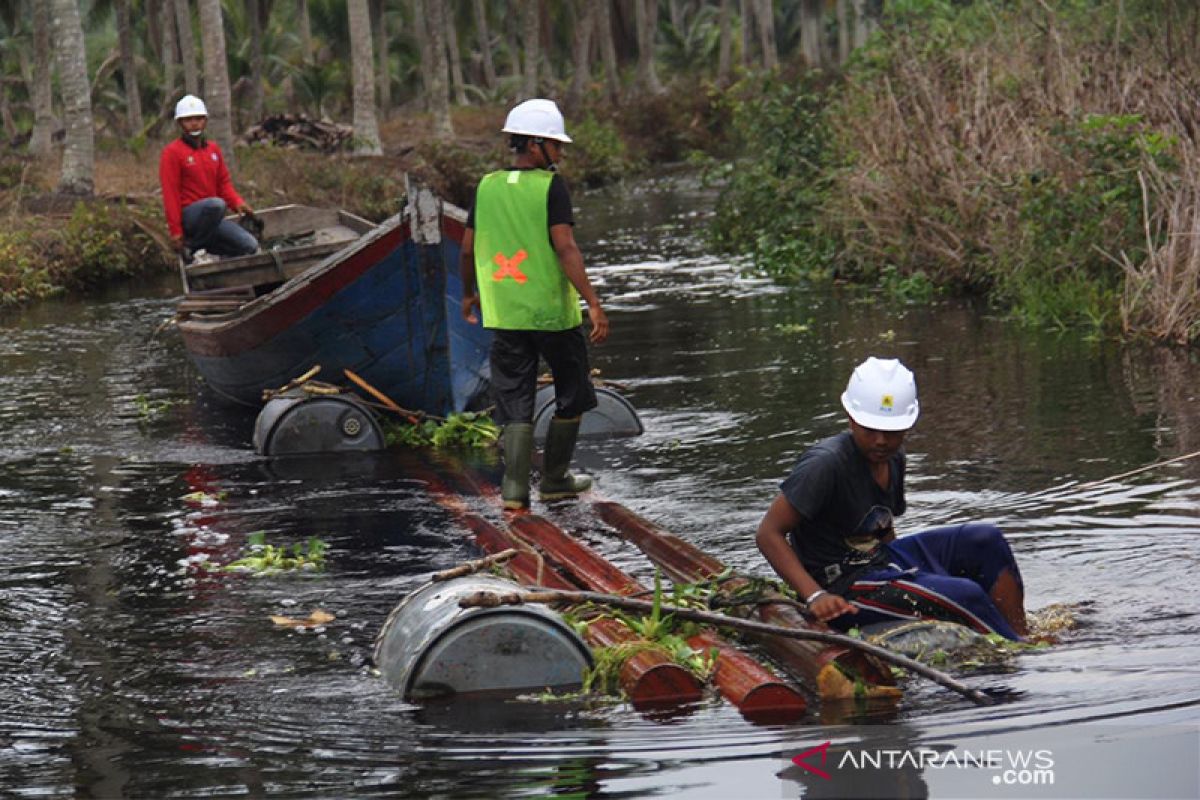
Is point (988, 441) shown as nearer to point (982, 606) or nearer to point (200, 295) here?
point (982, 606)

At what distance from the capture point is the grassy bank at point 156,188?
26.6 m

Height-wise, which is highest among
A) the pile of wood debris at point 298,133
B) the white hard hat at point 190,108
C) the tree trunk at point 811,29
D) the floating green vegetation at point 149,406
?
the tree trunk at point 811,29

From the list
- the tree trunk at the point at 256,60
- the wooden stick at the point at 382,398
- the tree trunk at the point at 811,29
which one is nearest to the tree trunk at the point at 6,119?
the tree trunk at the point at 256,60

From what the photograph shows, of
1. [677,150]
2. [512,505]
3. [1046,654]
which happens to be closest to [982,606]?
[1046,654]

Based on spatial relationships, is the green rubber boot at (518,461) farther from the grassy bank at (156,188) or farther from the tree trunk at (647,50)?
the tree trunk at (647,50)

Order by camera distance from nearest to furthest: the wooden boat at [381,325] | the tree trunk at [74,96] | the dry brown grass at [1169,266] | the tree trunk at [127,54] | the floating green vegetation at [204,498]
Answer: the floating green vegetation at [204,498]
the wooden boat at [381,325]
the dry brown grass at [1169,266]
the tree trunk at [74,96]
the tree trunk at [127,54]

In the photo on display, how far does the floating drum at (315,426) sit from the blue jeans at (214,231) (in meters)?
3.69

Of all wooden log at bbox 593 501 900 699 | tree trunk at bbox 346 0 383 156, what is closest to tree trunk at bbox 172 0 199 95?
tree trunk at bbox 346 0 383 156

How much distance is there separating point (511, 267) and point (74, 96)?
19.9 m

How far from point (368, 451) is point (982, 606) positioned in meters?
6.90

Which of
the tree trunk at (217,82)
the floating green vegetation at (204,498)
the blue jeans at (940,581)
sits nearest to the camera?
the blue jeans at (940,581)

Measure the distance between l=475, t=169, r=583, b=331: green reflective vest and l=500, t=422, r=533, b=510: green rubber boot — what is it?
0.60 metres

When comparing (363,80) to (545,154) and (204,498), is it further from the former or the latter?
(545,154)

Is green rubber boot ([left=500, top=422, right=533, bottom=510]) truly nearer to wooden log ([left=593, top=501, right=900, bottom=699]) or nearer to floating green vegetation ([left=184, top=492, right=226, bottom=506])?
wooden log ([left=593, top=501, right=900, bottom=699])
